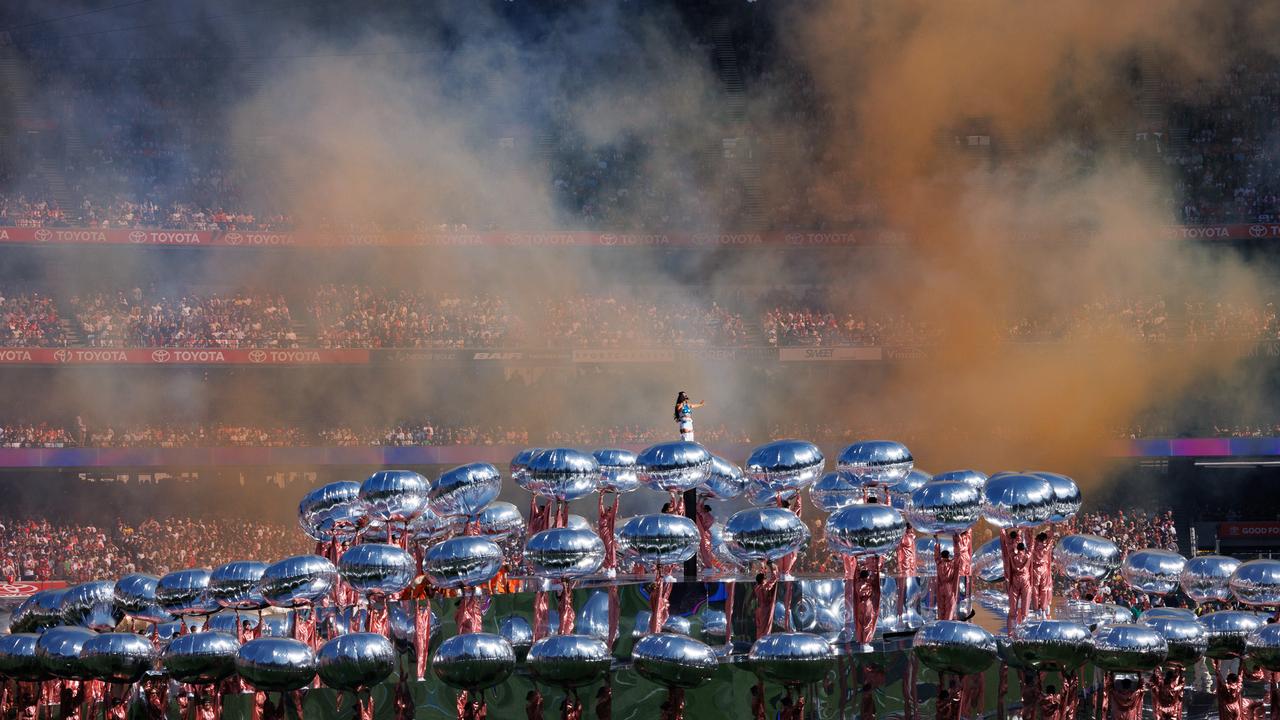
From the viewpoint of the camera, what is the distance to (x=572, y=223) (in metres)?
29.1

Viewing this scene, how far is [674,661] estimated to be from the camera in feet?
34.2

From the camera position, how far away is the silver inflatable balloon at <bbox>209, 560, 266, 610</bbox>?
1161 cm

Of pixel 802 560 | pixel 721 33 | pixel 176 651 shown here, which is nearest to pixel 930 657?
pixel 176 651

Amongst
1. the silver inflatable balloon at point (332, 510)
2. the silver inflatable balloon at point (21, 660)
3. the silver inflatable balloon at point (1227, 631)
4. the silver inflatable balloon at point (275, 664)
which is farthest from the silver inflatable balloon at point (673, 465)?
the silver inflatable balloon at point (21, 660)

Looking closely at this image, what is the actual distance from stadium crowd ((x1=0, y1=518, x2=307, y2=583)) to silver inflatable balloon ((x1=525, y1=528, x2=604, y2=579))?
12901 mm

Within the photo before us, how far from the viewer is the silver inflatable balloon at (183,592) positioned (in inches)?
466

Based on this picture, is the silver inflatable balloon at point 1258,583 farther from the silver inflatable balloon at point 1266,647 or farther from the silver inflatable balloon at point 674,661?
the silver inflatable balloon at point 674,661

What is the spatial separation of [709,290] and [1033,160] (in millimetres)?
7172

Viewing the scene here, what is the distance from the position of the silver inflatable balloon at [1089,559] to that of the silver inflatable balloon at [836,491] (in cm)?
191

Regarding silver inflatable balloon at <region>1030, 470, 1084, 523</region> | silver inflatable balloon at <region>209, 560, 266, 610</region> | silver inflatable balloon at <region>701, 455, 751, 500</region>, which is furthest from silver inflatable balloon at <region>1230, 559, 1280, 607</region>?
silver inflatable balloon at <region>209, 560, 266, 610</region>

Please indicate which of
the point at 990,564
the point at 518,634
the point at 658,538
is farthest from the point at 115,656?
the point at 990,564

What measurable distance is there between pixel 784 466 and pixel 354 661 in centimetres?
412

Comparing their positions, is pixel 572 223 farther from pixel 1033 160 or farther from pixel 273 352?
pixel 1033 160

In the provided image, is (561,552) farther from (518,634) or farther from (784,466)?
(784,466)
